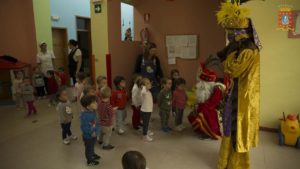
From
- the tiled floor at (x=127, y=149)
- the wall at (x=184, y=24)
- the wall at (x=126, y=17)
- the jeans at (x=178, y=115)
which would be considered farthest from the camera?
the wall at (x=126, y=17)

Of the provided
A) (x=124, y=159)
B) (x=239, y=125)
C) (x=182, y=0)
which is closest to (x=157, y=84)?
(x=182, y=0)

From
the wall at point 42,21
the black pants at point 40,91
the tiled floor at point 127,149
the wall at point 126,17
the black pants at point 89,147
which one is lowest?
the tiled floor at point 127,149

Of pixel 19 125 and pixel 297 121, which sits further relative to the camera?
pixel 19 125

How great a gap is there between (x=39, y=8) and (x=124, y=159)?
6840 millimetres

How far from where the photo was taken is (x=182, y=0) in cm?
565

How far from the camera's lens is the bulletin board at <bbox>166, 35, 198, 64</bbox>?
568 cm

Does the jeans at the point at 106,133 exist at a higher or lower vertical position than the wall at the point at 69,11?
lower

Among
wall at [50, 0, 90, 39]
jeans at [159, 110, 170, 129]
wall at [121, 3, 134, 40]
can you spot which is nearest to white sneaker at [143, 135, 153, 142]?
jeans at [159, 110, 170, 129]

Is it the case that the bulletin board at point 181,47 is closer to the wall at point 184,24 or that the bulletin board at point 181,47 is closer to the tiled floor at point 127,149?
the wall at point 184,24

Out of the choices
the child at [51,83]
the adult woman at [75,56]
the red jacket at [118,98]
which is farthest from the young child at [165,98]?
the child at [51,83]

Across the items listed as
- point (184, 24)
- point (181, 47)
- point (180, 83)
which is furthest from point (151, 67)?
point (180, 83)

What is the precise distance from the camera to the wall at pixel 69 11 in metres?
7.71

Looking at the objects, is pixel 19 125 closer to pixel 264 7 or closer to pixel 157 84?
pixel 157 84

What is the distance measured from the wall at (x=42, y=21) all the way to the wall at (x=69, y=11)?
1.27 ft
